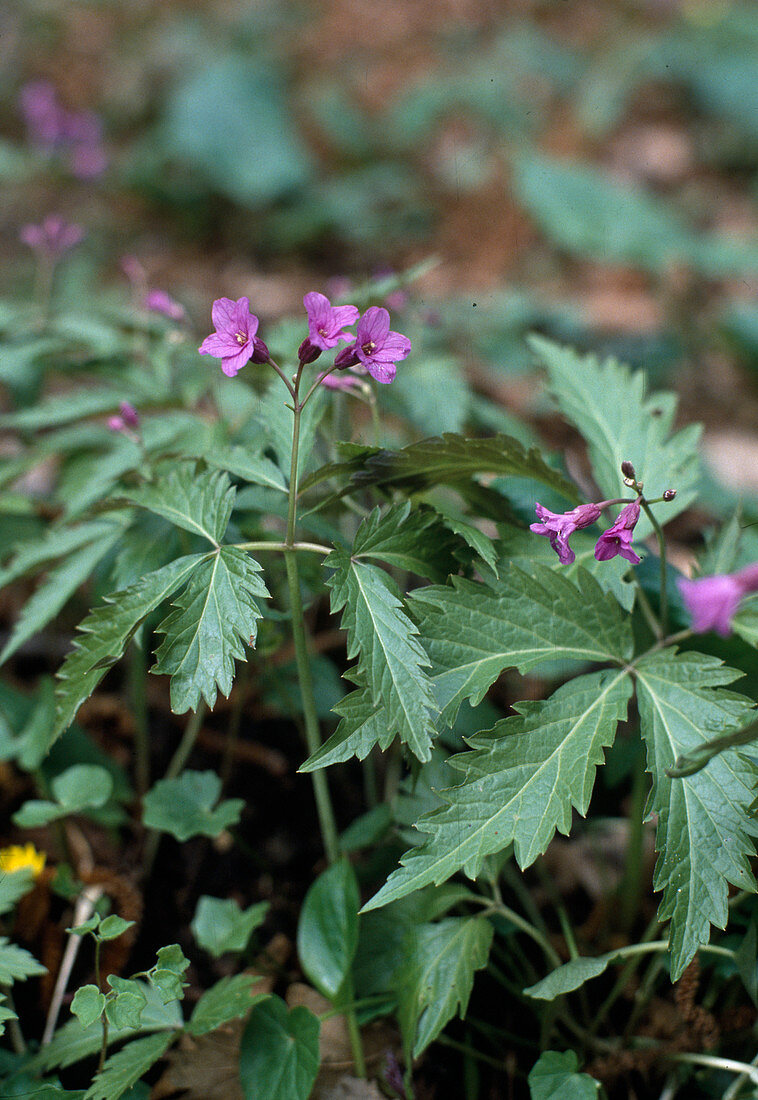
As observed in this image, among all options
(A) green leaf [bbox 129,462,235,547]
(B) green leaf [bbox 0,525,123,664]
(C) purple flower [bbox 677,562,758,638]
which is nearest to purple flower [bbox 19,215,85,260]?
(B) green leaf [bbox 0,525,123,664]

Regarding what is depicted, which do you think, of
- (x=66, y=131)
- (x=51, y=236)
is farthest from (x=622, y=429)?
(x=66, y=131)

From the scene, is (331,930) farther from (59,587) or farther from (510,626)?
(59,587)

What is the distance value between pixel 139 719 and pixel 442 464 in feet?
3.06

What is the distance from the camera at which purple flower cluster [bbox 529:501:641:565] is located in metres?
1.09

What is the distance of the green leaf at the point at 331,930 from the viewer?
1.27m

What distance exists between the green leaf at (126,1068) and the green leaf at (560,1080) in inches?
20.9

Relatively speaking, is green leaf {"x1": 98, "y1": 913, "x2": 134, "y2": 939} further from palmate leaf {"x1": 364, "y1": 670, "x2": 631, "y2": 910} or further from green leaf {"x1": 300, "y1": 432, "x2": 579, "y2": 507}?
green leaf {"x1": 300, "y1": 432, "x2": 579, "y2": 507}

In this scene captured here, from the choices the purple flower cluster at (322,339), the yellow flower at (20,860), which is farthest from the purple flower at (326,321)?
the yellow flower at (20,860)

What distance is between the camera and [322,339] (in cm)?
111

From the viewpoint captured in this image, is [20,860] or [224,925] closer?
[224,925]

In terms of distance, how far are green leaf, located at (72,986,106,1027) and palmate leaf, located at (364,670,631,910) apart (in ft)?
1.32

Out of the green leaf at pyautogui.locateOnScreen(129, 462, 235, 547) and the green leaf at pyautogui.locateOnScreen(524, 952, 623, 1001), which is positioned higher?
the green leaf at pyautogui.locateOnScreen(129, 462, 235, 547)

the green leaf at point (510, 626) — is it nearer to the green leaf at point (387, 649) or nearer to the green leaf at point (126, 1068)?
the green leaf at point (387, 649)

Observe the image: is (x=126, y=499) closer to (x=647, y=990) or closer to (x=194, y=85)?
(x=647, y=990)
